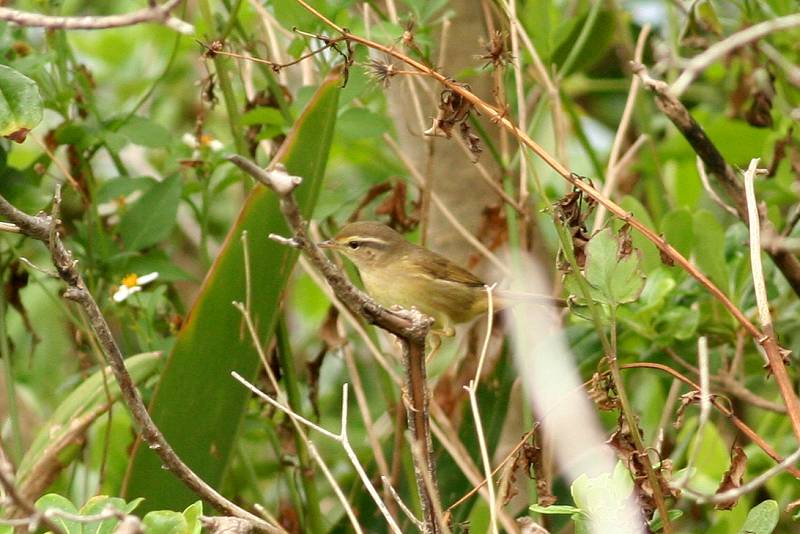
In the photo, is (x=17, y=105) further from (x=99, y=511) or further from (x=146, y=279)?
(x=99, y=511)

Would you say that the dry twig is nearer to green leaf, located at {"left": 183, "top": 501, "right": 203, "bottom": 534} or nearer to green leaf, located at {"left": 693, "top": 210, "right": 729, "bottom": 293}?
green leaf, located at {"left": 183, "top": 501, "right": 203, "bottom": 534}

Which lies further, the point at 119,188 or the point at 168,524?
Result: the point at 119,188

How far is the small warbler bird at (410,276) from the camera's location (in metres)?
3.10

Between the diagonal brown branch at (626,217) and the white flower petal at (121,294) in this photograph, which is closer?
the diagonal brown branch at (626,217)

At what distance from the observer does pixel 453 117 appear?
1.75 metres

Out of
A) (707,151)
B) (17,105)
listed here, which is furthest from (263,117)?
(707,151)

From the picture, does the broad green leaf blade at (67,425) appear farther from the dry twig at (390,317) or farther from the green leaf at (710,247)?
the green leaf at (710,247)

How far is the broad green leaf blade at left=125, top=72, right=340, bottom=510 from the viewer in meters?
2.24

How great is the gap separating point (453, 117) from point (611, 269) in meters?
0.33

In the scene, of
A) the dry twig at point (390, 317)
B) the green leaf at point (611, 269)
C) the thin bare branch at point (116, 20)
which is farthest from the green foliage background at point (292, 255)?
the thin bare branch at point (116, 20)

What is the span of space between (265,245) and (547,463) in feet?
2.47

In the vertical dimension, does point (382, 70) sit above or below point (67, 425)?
above

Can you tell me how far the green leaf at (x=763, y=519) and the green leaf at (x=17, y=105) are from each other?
1.29 m

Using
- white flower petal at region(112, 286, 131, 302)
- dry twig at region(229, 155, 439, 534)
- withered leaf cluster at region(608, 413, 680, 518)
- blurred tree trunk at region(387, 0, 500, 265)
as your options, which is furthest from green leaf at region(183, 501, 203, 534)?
blurred tree trunk at region(387, 0, 500, 265)
